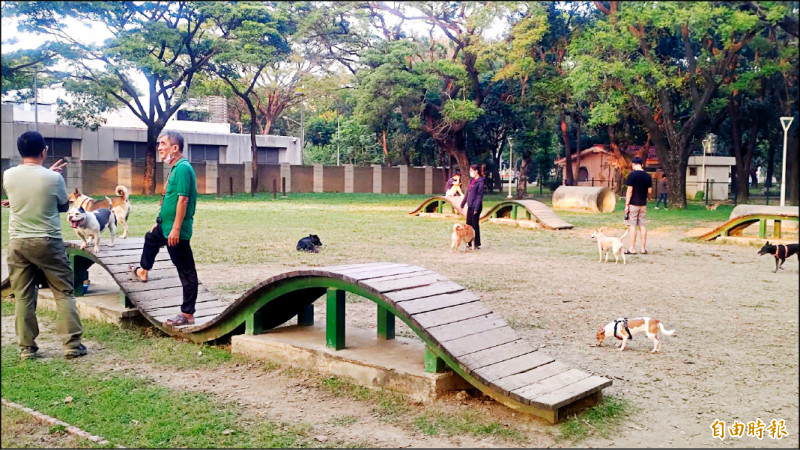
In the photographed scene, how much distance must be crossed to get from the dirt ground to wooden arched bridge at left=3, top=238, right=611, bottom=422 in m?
0.23

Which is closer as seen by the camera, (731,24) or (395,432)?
(395,432)

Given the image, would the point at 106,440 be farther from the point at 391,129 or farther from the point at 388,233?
the point at 391,129

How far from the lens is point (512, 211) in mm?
19688

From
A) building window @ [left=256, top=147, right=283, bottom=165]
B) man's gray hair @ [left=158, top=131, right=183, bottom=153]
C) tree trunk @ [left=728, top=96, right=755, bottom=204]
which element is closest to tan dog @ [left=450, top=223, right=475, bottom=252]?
man's gray hair @ [left=158, top=131, right=183, bottom=153]

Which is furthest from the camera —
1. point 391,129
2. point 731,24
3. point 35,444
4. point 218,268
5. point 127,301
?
point 391,129

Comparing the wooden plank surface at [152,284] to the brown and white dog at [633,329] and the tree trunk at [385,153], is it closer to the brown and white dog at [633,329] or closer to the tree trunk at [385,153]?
the brown and white dog at [633,329]

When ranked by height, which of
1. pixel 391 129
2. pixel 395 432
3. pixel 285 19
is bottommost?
pixel 395 432

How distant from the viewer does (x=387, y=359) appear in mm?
5270

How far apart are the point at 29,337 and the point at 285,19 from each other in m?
27.5

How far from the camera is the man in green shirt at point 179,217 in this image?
6.10m

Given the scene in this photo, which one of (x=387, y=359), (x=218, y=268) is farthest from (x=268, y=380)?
(x=218, y=268)

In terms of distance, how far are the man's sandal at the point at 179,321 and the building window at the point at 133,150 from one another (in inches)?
1276

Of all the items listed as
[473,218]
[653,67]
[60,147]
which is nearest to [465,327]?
[473,218]

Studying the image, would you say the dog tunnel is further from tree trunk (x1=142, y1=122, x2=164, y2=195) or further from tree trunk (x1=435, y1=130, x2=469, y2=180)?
tree trunk (x1=142, y1=122, x2=164, y2=195)
